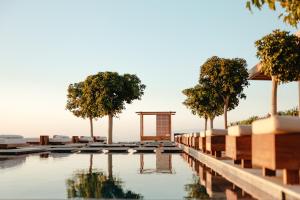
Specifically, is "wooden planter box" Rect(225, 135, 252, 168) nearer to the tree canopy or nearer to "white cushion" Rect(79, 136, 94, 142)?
the tree canopy

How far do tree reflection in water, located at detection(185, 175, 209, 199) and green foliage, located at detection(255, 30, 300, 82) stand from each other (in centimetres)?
1254

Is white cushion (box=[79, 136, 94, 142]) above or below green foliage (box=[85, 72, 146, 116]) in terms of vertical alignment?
below

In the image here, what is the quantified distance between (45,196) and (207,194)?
2253 millimetres

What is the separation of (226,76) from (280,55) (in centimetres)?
901

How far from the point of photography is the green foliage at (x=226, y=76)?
27.6 meters

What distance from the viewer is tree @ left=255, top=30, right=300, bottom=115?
1876 cm

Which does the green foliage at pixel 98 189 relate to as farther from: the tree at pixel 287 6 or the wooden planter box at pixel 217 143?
the wooden planter box at pixel 217 143

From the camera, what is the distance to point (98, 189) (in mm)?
6434

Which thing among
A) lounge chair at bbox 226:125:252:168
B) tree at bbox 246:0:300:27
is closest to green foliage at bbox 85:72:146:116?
lounge chair at bbox 226:125:252:168

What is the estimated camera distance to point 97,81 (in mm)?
31031

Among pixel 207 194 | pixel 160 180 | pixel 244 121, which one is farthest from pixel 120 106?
pixel 207 194

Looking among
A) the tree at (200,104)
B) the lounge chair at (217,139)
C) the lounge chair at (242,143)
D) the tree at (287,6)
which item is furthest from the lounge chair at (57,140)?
the tree at (287,6)

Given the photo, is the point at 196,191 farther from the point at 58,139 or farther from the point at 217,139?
the point at 58,139

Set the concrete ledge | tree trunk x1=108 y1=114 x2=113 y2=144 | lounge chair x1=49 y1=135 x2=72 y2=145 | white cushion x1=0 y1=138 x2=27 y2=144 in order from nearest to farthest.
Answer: the concrete ledge → white cushion x1=0 y1=138 x2=27 y2=144 → tree trunk x1=108 y1=114 x2=113 y2=144 → lounge chair x1=49 y1=135 x2=72 y2=145
